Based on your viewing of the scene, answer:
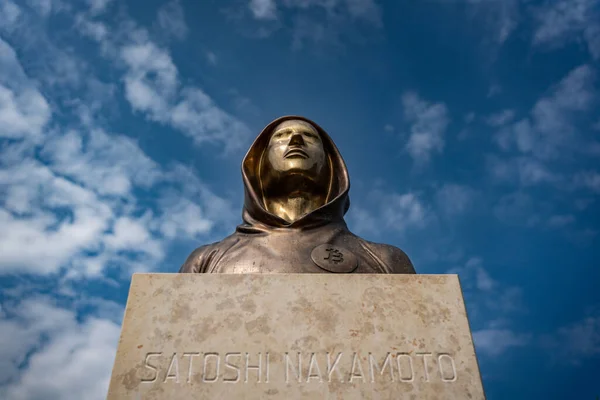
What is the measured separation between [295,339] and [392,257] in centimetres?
228

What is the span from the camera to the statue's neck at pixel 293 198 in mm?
6195

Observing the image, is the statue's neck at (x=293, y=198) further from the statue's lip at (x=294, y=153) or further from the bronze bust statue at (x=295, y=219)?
the statue's lip at (x=294, y=153)

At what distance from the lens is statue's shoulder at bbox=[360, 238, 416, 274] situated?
209 inches

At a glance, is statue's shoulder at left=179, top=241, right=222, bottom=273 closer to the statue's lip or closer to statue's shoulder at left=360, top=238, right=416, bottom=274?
the statue's lip

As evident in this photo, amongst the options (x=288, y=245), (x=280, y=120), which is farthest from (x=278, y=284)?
(x=280, y=120)

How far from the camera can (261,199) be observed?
6328mm

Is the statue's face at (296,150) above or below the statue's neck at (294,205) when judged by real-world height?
above

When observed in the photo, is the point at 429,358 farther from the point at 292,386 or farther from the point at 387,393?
the point at 292,386

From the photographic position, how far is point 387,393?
322 cm

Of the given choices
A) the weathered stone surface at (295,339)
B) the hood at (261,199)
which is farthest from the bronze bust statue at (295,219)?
the weathered stone surface at (295,339)

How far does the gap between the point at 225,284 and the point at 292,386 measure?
35.1 inches

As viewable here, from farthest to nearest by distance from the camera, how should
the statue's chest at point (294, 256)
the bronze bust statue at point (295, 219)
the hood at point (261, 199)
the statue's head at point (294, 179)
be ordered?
the statue's head at point (294, 179) → the hood at point (261, 199) → the bronze bust statue at point (295, 219) → the statue's chest at point (294, 256)

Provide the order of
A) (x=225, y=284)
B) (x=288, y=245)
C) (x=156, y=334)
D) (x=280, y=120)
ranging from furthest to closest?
(x=280, y=120), (x=288, y=245), (x=225, y=284), (x=156, y=334)

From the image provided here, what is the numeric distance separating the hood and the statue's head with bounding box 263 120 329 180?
0.77 ft
